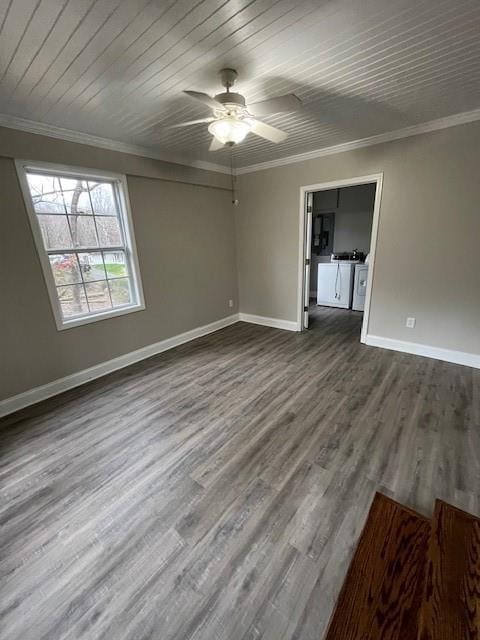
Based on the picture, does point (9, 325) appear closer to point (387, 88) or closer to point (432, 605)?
point (432, 605)

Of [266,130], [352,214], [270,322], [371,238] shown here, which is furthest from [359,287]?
[266,130]

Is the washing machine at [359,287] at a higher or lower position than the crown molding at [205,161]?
lower

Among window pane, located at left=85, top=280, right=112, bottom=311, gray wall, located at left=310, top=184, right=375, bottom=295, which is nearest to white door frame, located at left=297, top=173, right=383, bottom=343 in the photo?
gray wall, located at left=310, top=184, right=375, bottom=295

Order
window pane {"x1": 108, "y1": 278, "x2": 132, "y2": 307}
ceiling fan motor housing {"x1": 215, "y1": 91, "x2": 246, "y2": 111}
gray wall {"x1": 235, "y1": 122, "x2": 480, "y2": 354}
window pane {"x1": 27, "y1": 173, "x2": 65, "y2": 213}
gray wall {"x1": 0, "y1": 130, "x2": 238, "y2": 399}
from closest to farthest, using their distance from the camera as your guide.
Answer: ceiling fan motor housing {"x1": 215, "y1": 91, "x2": 246, "y2": 111} → gray wall {"x1": 0, "y1": 130, "x2": 238, "y2": 399} → window pane {"x1": 27, "y1": 173, "x2": 65, "y2": 213} → gray wall {"x1": 235, "y1": 122, "x2": 480, "y2": 354} → window pane {"x1": 108, "y1": 278, "x2": 132, "y2": 307}

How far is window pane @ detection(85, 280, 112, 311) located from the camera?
9.93 feet

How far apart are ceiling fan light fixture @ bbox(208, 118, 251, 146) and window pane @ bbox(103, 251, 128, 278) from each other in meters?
1.83

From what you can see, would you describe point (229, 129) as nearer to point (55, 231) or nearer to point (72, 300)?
point (55, 231)

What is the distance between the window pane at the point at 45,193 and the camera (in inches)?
99.3

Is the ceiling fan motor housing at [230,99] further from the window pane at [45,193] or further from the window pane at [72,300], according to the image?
the window pane at [72,300]

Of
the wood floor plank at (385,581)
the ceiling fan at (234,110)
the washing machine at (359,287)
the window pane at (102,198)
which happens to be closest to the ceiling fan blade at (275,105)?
the ceiling fan at (234,110)

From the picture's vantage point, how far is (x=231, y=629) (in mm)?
1062

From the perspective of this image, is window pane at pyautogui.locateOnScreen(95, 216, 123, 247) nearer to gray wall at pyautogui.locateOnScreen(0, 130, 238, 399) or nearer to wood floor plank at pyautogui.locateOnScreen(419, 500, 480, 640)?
gray wall at pyautogui.locateOnScreen(0, 130, 238, 399)

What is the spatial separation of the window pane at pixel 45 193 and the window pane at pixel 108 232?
376 millimetres

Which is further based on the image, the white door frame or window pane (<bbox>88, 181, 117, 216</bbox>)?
the white door frame
